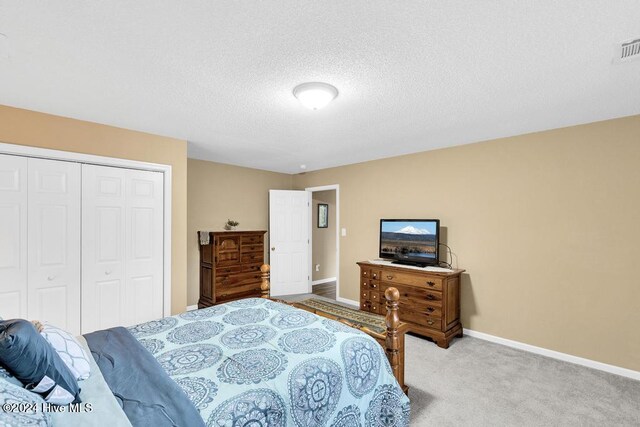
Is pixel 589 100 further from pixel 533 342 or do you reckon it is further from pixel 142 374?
pixel 142 374

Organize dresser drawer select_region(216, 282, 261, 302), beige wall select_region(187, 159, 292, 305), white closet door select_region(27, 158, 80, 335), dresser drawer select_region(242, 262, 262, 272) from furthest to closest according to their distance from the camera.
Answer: dresser drawer select_region(242, 262, 262, 272) < beige wall select_region(187, 159, 292, 305) < dresser drawer select_region(216, 282, 261, 302) < white closet door select_region(27, 158, 80, 335)

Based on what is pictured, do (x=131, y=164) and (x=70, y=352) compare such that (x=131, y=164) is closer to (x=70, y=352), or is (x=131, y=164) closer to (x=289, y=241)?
(x=70, y=352)

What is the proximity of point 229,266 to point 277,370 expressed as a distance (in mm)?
3359

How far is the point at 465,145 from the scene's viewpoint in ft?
12.4

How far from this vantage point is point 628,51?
5.61 ft

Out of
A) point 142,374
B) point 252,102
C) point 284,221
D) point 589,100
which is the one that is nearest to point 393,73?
point 252,102

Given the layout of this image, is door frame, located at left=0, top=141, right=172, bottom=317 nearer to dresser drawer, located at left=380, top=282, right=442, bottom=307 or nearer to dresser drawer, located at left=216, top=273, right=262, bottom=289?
dresser drawer, located at left=216, top=273, right=262, bottom=289

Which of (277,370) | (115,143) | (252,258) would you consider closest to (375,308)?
(252,258)

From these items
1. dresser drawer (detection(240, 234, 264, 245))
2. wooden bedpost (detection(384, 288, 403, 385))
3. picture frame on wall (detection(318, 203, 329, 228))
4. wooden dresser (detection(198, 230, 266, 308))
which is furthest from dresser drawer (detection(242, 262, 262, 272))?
wooden bedpost (detection(384, 288, 403, 385))

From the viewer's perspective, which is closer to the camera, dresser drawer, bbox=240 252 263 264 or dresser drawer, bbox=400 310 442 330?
dresser drawer, bbox=400 310 442 330

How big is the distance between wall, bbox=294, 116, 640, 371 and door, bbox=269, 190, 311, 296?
2299 millimetres

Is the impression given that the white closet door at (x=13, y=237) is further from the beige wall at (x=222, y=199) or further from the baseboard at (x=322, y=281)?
the baseboard at (x=322, y=281)

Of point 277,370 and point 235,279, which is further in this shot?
point 235,279

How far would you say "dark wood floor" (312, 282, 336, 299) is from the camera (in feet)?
18.5
